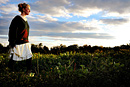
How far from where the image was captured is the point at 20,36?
17.8 ft

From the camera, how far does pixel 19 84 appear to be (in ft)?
15.9

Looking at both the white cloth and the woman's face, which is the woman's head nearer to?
the woman's face

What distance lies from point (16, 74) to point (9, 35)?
59.4 inches

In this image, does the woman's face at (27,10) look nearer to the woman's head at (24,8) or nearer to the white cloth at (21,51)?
the woman's head at (24,8)

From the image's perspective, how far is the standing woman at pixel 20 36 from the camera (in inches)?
212

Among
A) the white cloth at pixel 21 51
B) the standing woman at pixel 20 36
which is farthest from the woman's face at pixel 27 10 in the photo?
the white cloth at pixel 21 51

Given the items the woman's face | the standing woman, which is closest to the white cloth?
the standing woman

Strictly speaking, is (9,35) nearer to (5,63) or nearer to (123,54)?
(5,63)

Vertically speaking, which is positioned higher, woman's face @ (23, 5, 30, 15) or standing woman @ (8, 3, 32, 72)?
woman's face @ (23, 5, 30, 15)

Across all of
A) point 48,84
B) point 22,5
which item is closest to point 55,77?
point 48,84

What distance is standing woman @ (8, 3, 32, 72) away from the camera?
5.38 metres

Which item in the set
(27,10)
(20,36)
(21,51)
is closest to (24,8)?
(27,10)

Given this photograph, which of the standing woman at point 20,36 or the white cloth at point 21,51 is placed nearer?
the standing woman at point 20,36

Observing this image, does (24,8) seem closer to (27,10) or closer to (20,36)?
(27,10)
